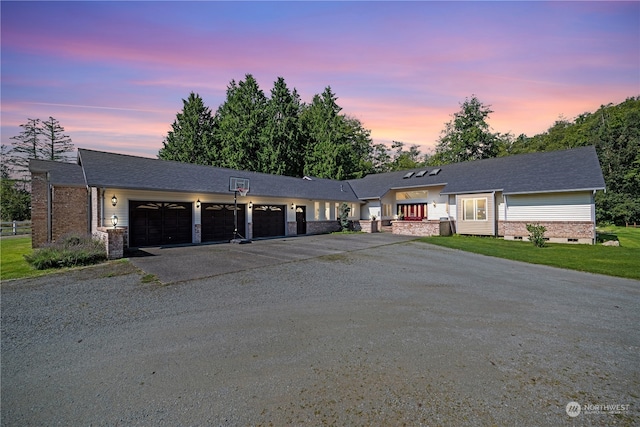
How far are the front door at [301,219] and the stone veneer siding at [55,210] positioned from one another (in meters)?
13.4

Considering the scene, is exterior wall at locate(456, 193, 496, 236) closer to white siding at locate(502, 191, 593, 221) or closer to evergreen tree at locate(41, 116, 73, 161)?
white siding at locate(502, 191, 593, 221)

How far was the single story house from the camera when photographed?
14648mm

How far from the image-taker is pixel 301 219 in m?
23.1

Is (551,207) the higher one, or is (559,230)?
(551,207)

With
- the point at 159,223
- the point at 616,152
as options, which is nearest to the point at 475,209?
the point at 159,223

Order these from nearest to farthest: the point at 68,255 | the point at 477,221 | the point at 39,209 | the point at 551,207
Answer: the point at 68,255 → the point at 39,209 → the point at 551,207 → the point at 477,221

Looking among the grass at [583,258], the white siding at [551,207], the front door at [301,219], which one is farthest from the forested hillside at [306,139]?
the grass at [583,258]

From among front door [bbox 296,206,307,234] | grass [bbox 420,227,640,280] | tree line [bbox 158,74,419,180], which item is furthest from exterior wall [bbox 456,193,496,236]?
tree line [bbox 158,74,419,180]

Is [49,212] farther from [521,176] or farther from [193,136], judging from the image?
[521,176]

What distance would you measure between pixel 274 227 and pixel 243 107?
67.0 feet

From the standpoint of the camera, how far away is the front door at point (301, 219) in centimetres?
2278

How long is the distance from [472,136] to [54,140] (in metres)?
61.8

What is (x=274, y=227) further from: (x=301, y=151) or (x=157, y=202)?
(x=301, y=151)

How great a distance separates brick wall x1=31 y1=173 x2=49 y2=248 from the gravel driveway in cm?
1091
